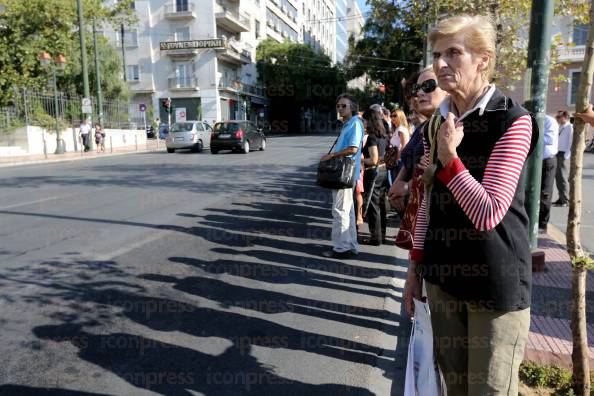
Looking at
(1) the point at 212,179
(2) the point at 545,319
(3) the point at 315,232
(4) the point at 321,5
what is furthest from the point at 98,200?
(4) the point at 321,5

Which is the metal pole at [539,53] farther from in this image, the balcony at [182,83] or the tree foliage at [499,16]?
the balcony at [182,83]

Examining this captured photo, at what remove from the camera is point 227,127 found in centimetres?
2230

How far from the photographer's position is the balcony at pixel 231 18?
4359 cm

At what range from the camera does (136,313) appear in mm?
4043

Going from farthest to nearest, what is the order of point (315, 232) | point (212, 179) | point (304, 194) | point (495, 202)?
1. point (212, 179)
2. point (304, 194)
3. point (315, 232)
4. point (495, 202)

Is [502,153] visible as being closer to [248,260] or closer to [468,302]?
[468,302]

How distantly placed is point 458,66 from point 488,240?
0.63 meters

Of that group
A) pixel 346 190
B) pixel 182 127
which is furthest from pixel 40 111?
pixel 346 190

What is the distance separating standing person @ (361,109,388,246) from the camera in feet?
20.1

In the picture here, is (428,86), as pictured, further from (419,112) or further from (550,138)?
(550,138)

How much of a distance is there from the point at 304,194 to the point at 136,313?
664cm

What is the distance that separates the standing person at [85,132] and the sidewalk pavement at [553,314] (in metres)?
24.3

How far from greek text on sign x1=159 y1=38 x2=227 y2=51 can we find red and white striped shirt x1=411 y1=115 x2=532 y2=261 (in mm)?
42484

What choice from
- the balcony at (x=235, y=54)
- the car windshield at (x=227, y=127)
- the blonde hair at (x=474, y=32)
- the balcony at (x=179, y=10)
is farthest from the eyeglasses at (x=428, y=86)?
the balcony at (x=179, y=10)
